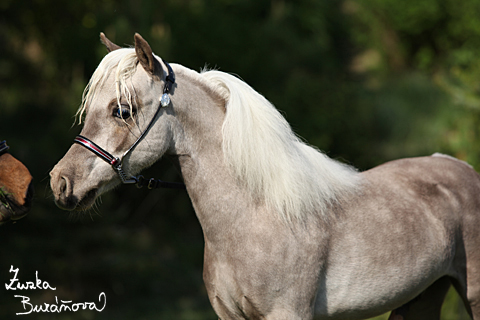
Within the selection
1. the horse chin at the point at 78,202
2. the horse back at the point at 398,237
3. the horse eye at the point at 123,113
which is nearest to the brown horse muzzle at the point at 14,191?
the horse chin at the point at 78,202

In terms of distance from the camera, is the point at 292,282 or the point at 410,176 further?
the point at 410,176

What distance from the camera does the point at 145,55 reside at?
2115 mm

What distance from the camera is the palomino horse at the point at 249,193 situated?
84.4 inches

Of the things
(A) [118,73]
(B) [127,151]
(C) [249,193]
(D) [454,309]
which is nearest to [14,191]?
(B) [127,151]

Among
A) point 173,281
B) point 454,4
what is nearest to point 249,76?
point 173,281

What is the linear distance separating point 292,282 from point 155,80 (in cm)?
121

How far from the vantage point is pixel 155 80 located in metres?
2.19

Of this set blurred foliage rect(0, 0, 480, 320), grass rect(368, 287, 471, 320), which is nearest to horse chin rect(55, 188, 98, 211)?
blurred foliage rect(0, 0, 480, 320)

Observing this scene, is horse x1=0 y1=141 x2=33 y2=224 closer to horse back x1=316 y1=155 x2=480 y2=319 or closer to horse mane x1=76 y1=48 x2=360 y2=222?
horse mane x1=76 y1=48 x2=360 y2=222

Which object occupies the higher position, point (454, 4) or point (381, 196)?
point (454, 4)

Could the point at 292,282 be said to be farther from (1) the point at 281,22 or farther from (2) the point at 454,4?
(2) the point at 454,4

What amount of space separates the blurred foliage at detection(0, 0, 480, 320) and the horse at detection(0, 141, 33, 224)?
6.85ft

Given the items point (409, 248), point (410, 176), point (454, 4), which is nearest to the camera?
point (409, 248)

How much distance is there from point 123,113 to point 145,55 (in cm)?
29
